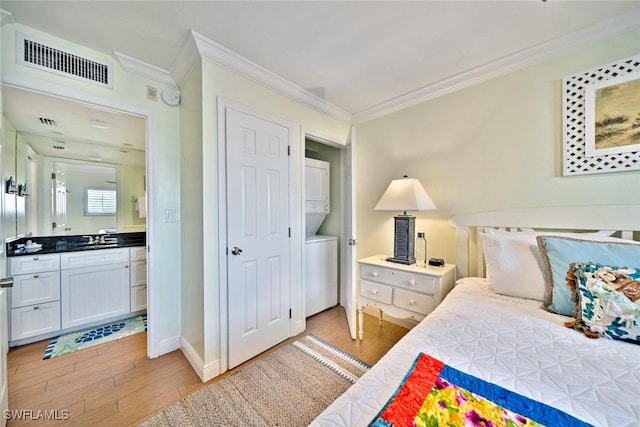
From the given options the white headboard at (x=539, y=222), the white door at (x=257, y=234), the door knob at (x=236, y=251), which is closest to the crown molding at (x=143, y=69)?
the white door at (x=257, y=234)

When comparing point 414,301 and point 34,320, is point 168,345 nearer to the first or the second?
point 34,320

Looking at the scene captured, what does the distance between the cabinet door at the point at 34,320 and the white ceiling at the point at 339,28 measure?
2317 mm

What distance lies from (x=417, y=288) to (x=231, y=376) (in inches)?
60.0

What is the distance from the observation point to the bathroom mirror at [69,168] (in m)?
2.30

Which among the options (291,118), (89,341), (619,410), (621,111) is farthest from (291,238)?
(621,111)

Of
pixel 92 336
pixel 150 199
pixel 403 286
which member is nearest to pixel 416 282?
pixel 403 286

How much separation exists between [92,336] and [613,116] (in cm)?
Answer: 452

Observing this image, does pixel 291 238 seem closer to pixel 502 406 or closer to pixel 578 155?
pixel 502 406

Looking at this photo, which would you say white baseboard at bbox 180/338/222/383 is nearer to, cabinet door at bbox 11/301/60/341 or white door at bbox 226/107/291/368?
white door at bbox 226/107/291/368

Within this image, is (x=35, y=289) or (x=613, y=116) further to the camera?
(x=35, y=289)

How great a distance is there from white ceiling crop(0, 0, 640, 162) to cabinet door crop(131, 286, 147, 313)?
2347mm

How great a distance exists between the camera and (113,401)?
1521 millimetres

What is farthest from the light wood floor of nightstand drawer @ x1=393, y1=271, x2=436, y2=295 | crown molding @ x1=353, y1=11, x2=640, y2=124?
crown molding @ x1=353, y1=11, x2=640, y2=124

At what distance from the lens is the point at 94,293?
2.51 metres
